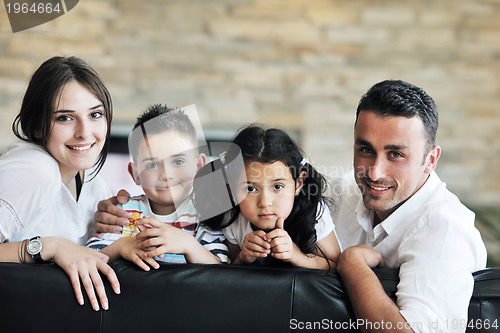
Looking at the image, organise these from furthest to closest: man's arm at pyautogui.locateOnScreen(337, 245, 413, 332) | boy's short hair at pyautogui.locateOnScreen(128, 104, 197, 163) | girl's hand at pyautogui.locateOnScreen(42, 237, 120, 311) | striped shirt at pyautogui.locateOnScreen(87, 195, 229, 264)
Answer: boy's short hair at pyautogui.locateOnScreen(128, 104, 197, 163) < striped shirt at pyautogui.locateOnScreen(87, 195, 229, 264) < girl's hand at pyautogui.locateOnScreen(42, 237, 120, 311) < man's arm at pyautogui.locateOnScreen(337, 245, 413, 332)

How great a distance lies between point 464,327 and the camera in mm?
1245

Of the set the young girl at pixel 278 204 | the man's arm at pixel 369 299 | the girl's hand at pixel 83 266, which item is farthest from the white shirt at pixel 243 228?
the girl's hand at pixel 83 266

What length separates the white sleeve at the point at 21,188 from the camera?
1482 millimetres

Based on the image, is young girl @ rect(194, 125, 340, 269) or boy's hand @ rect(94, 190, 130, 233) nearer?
young girl @ rect(194, 125, 340, 269)

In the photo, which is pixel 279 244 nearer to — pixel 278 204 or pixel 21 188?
pixel 278 204

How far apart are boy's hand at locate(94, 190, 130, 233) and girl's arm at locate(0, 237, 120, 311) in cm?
22

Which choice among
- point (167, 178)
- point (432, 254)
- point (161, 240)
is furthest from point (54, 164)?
point (432, 254)

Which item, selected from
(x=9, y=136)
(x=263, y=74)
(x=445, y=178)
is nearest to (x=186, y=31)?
(x=263, y=74)

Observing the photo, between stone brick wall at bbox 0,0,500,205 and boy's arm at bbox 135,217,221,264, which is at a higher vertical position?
stone brick wall at bbox 0,0,500,205

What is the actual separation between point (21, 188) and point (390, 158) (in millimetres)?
1006

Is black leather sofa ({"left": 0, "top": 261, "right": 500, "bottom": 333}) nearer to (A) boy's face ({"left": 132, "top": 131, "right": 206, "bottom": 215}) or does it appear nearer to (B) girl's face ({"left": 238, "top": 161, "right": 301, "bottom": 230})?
(B) girl's face ({"left": 238, "top": 161, "right": 301, "bottom": 230})

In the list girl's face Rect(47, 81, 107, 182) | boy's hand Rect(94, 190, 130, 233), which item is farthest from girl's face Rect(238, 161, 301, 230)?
girl's face Rect(47, 81, 107, 182)

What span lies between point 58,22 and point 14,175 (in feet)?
7.20

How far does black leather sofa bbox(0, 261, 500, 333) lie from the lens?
4.26ft
